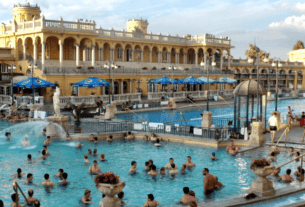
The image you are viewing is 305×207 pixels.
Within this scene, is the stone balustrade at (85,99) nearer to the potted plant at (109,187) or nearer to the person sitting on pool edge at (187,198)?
the person sitting on pool edge at (187,198)

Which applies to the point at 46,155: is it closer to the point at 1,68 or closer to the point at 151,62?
the point at 1,68

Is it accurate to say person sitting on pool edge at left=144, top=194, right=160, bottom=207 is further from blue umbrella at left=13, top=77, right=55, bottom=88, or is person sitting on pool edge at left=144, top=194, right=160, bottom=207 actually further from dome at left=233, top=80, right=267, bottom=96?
blue umbrella at left=13, top=77, right=55, bottom=88

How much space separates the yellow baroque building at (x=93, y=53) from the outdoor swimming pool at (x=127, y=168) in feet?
46.2

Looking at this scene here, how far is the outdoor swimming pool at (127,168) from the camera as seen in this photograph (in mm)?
14750

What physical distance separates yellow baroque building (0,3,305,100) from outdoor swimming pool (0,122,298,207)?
1409 cm

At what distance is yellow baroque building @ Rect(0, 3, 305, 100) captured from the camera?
150 feet

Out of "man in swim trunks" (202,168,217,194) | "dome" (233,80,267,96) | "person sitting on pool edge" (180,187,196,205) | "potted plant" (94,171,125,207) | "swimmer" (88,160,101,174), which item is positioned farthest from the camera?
"dome" (233,80,267,96)

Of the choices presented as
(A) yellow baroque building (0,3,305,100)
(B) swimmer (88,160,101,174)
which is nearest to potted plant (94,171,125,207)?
(B) swimmer (88,160,101,174)

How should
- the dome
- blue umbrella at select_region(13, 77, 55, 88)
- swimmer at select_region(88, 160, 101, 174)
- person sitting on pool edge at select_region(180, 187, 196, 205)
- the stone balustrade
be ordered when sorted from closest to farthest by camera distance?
person sitting on pool edge at select_region(180, 187, 196, 205) < swimmer at select_region(88, 160, 101, 174) < the dome < blue umbrella at select_region(13, 77, 55, 88) < the stone balustrade

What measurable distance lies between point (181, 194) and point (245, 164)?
215 inches

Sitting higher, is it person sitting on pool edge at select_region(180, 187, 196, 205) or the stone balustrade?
the stone balustrade

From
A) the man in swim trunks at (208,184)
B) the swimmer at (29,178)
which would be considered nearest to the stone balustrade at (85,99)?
the swimmer at (29,178)

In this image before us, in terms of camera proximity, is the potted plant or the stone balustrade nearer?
the potted plant

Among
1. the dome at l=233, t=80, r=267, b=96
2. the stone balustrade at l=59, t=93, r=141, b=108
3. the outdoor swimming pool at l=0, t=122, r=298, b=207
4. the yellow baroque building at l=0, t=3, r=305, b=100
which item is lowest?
the outdoor swimming pool at l=0, t=122, r=298, b=207
